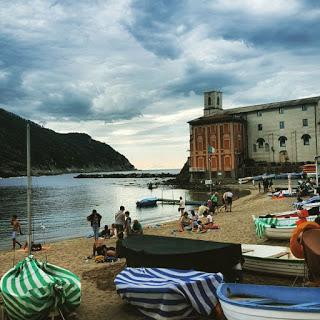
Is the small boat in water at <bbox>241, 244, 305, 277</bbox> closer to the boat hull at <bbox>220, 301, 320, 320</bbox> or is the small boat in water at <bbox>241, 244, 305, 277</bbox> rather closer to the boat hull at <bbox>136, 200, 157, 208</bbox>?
the boat hull at <bbox>220, 301, 320, 320</bbox>

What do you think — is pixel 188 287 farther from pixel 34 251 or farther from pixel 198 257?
pixel 34 251

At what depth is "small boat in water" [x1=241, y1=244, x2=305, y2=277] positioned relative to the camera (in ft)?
45.9

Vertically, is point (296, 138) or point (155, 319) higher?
point (296, 138)

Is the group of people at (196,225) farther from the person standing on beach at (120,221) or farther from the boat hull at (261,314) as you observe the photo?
the boat hull at (261,314)

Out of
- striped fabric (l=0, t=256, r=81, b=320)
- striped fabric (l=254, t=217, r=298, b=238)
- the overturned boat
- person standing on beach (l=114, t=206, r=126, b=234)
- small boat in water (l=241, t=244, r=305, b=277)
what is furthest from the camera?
person standing on beach (l=114, t=206, r=126, b=234)

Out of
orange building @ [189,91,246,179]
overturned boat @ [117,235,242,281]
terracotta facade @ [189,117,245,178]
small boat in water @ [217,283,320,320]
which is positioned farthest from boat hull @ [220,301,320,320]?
terracotta facade @ [189,117,245,178]

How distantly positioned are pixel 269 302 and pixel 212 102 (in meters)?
99.9

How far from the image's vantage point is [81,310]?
40.9ft

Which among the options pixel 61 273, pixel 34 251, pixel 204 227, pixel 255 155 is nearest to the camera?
pixel 61 273

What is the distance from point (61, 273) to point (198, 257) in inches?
153

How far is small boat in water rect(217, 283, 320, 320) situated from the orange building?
80.0 meters

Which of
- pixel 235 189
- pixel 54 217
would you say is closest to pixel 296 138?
pixel 235 189

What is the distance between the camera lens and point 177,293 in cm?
1069

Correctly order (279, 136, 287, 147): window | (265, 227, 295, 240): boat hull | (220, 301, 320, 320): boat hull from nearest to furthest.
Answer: (220, 301, 320, 320): boat hull
(265, 227, 295, 240): boat hull
(279, 136, 287, 147): window
